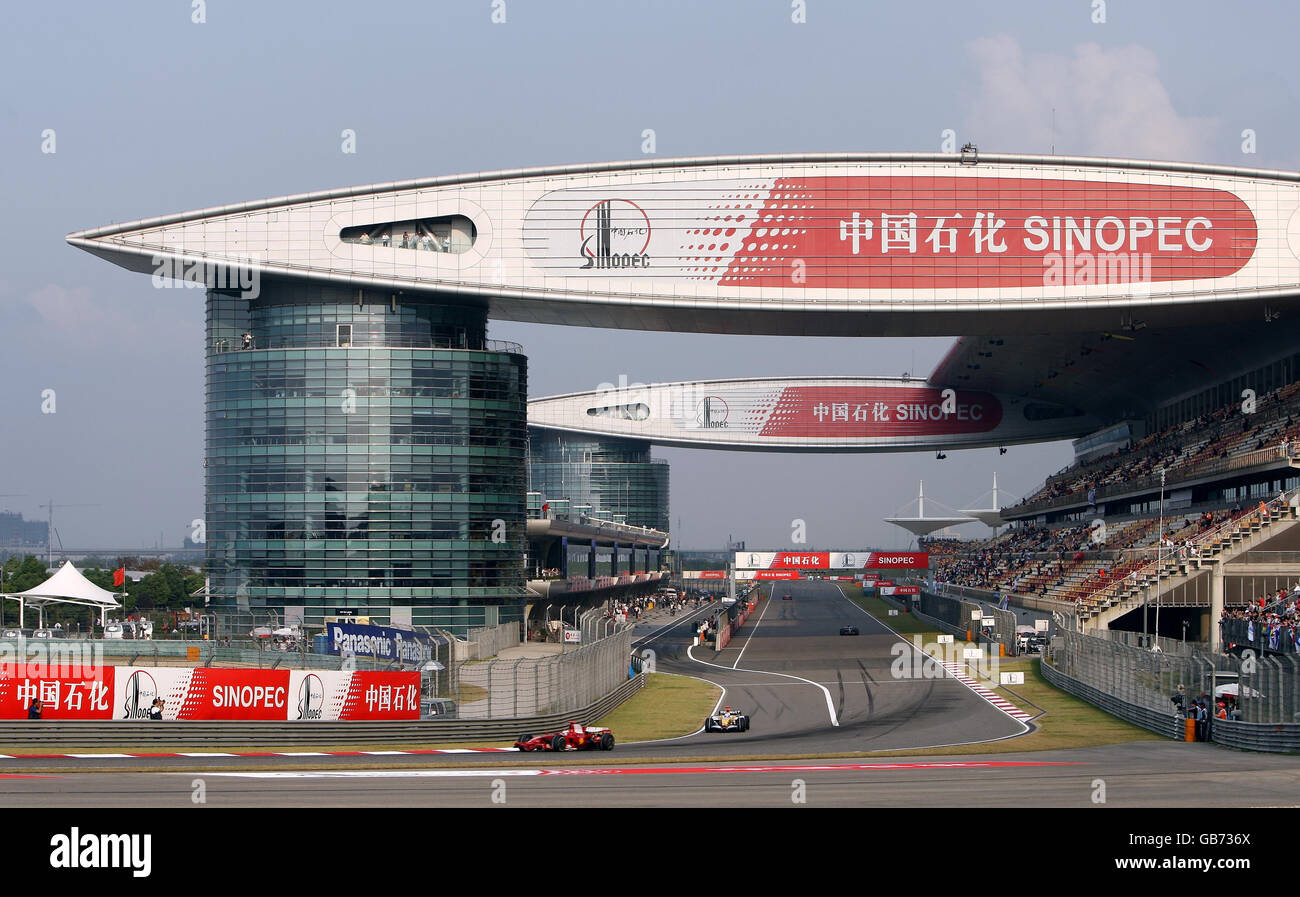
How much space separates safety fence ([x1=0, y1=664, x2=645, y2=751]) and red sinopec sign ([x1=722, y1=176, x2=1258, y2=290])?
1088 inches

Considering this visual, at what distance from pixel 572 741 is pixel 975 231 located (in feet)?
105

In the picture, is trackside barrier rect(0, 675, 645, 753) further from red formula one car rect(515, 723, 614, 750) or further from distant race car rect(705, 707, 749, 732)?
distant race car rect(705, 707, 749, 732)

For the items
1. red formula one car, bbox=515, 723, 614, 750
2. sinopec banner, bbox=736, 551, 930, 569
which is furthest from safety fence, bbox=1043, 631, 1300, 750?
sinopec banner, bbox=736, 551, 930, 569

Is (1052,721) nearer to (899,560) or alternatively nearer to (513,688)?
(513,688)

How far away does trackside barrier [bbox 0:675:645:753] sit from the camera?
3016cm

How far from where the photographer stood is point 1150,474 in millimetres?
67938

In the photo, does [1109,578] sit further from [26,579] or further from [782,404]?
[26,579]

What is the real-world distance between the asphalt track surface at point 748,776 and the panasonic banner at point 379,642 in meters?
9.21

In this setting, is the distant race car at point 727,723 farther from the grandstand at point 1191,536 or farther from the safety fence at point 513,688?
the grandstand at point 1191,536

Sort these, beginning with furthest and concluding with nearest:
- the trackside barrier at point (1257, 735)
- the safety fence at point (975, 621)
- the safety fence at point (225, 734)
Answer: the safety fence at point (975, 621) → the safety fence at point (225, 734) → the trackside barrier at point (1257, 735)

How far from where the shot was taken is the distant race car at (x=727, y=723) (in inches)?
1470

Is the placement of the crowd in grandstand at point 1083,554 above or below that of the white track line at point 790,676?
above

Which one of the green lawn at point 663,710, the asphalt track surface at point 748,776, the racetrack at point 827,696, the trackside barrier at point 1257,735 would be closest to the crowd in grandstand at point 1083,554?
the racetrack at point 827,696
